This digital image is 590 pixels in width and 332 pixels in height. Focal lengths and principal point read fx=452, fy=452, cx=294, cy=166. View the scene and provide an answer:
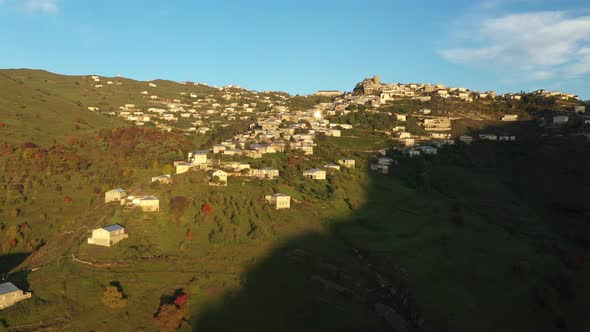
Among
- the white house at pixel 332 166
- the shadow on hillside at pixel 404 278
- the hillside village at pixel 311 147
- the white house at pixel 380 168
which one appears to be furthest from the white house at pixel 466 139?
the white house at pixel 332 166

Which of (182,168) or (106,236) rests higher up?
(182,168)

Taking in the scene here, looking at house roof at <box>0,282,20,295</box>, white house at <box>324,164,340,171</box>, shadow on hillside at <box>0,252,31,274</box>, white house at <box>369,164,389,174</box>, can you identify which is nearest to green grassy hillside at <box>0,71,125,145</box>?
shadow on hillside at <box>0,252,31,274</box>

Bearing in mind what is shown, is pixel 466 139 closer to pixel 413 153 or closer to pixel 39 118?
pixel 413 153

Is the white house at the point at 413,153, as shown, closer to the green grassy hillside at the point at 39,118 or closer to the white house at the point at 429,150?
the white house at the point at 429,150

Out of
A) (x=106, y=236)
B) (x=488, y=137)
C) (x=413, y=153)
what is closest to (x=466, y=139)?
(x=488, y=137)

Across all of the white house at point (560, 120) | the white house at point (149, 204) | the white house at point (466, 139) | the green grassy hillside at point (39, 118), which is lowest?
the white house at point (149, 204)

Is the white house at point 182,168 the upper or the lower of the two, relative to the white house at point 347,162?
upper
